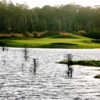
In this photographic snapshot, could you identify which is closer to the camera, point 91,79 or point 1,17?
point 91,79

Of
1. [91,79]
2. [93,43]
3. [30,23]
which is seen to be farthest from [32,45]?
[91,79]

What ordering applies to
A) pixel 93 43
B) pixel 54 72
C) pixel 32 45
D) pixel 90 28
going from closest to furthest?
Result: pixel 54 72 < pixel 32 45 < pixel 93 43 < pixel 90 28

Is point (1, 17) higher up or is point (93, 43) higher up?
point (1, 17)

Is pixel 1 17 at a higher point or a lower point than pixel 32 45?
higher

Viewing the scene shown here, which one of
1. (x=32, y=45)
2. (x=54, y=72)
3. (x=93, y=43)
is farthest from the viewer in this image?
(x=93, y=43)

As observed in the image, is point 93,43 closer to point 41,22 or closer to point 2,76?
point 41,22

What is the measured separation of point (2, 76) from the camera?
4609 cm

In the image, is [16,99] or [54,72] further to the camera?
[54,72]

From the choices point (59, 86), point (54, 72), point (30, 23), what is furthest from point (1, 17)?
point (59, 86)

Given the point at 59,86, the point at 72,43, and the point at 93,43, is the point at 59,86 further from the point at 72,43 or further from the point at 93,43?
the point at 93,43

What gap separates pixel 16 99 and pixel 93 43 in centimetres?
10610

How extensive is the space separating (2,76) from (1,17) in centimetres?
15592

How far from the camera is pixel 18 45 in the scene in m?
128

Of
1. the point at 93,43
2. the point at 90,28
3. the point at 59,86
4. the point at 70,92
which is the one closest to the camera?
the point at 70,92
